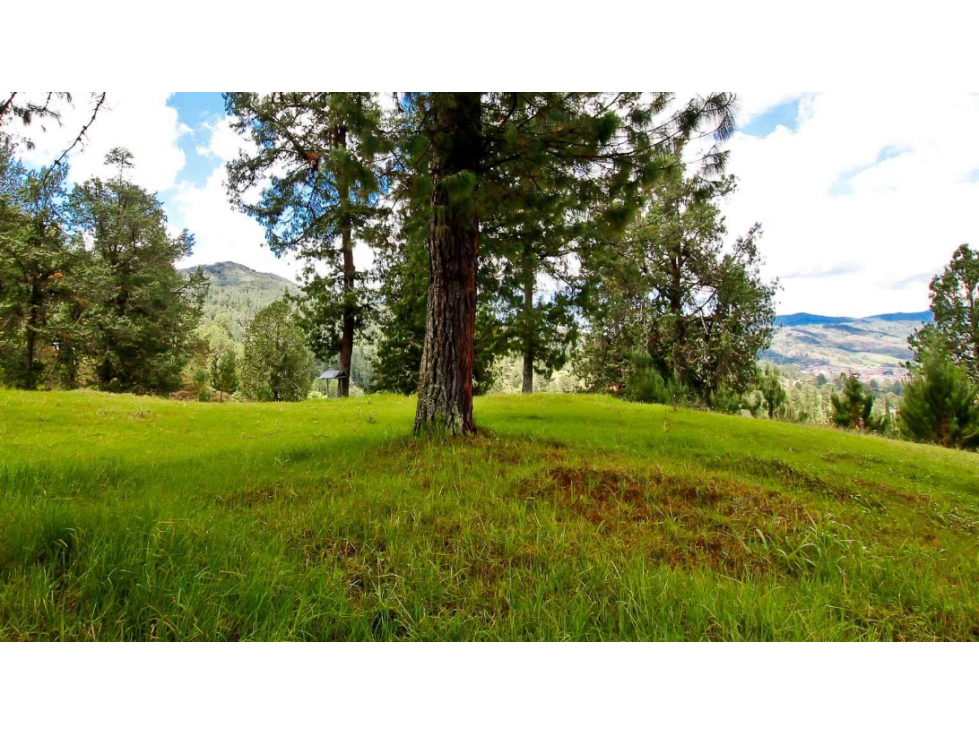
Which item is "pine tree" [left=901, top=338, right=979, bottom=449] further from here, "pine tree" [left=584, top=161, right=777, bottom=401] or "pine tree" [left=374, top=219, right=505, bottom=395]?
"pine tree" [left=374, top=219, right=505, bottom=395]

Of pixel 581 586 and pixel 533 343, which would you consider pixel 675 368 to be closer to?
pixel 533 343

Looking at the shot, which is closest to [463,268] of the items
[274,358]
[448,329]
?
[448,329]

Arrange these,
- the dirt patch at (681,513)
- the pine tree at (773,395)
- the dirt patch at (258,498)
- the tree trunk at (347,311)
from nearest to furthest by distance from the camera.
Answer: the dirt patch at (681,513) → the dirt patch at (258,498) → the pine tree at (773,395) → the tree trunk at (347,311)

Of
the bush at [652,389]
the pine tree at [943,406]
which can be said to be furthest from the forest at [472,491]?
the pine tree at [943,406]

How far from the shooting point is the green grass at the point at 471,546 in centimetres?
166

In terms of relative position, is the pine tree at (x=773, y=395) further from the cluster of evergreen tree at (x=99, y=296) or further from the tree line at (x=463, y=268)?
the cluster of evergreen tree at (x=99, y=296)

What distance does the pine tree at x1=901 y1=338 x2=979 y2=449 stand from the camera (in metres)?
12.5

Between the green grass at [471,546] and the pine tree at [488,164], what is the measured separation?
1.29 m

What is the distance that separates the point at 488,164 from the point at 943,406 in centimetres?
1772

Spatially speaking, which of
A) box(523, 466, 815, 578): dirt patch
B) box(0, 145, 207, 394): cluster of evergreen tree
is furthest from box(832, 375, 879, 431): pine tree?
box(0, 145, 207, 394): cluster of evergreen tree

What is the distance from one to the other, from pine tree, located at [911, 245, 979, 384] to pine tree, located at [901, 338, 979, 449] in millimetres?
10228

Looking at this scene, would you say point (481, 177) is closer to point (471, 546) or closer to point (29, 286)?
point (471, 546)
